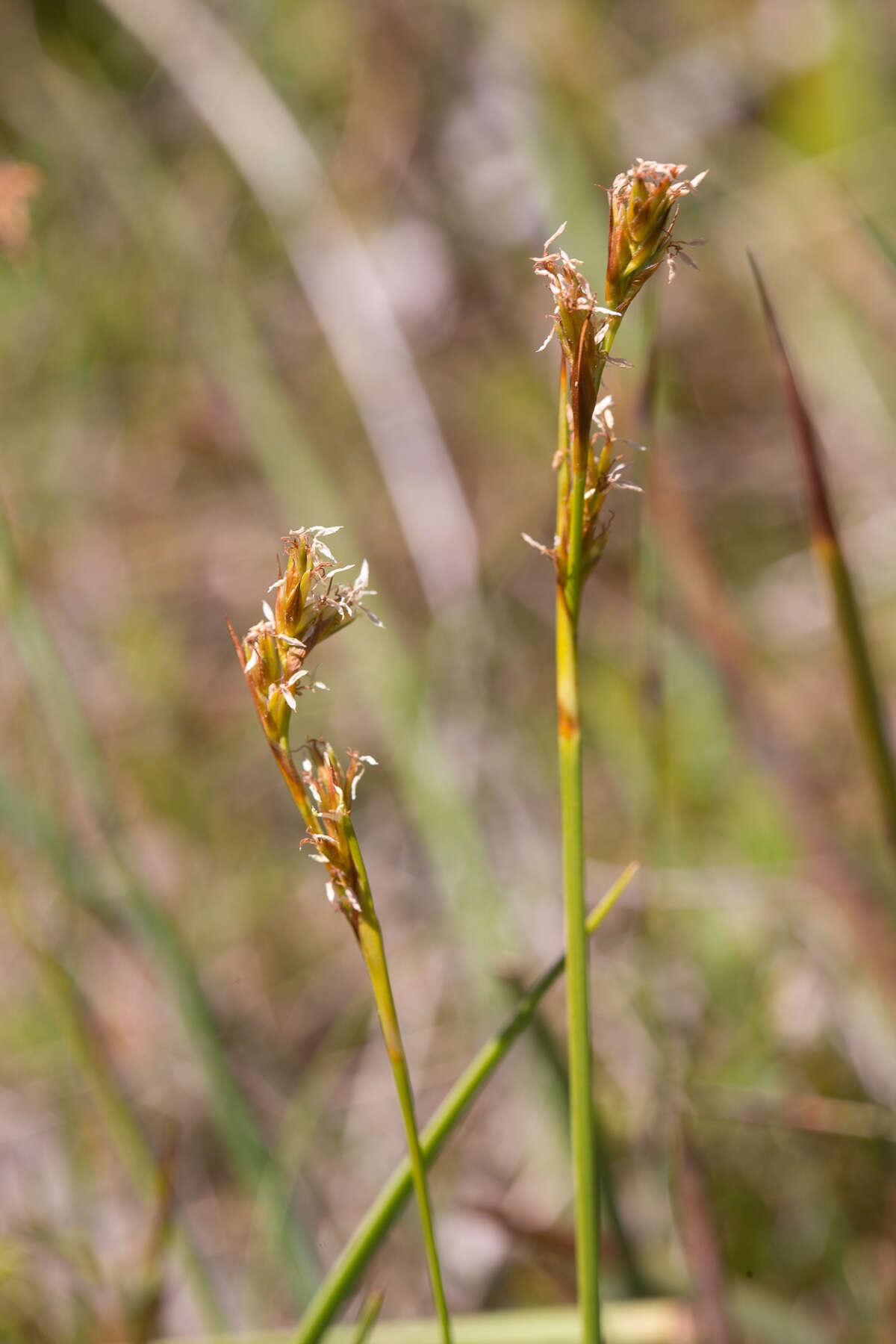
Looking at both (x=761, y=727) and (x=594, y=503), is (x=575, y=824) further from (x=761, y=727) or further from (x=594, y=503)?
(x=761, y=727)

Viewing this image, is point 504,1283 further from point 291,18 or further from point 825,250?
point 291,18

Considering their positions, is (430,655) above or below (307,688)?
above

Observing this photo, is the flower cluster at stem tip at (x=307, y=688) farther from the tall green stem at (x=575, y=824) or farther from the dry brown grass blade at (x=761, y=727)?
the dry brown grass blade at (x=761, y=727)

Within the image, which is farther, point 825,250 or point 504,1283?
point 825,250

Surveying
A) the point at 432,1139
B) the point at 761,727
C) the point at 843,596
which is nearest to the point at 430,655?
the point at 761,727

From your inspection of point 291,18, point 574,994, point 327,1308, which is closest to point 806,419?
point 574,994

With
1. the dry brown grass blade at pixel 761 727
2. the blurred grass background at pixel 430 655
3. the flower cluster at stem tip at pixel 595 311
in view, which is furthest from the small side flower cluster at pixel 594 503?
the dry brown grass blade at pixel 761 727

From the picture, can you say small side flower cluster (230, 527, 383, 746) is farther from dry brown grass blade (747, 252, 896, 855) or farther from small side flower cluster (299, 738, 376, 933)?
dry brown grass blade (747, 252, 896, 855)

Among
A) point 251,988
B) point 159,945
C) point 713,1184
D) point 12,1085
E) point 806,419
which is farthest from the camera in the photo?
point 251,988
